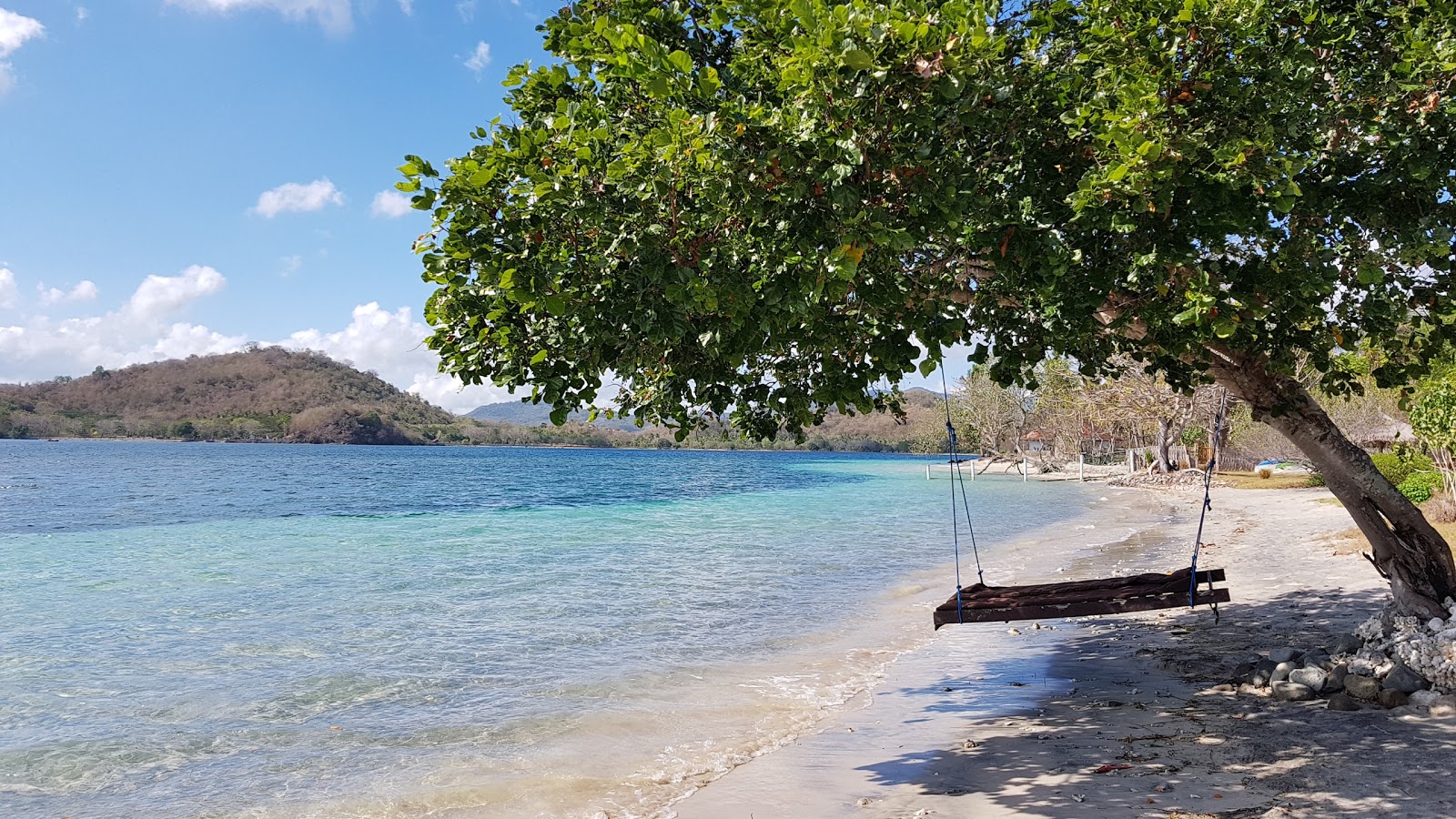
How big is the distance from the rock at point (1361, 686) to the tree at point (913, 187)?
108 inches

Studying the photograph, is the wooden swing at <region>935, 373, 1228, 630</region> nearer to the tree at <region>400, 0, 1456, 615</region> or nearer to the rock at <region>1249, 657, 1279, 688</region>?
the rock at <region>1249, 657, 1279, 688</region>

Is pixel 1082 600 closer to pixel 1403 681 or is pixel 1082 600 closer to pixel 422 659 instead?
pixel 1403 681

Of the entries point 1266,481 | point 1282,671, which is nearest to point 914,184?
point 1282,671

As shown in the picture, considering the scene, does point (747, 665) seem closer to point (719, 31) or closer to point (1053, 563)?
point (719, 31)

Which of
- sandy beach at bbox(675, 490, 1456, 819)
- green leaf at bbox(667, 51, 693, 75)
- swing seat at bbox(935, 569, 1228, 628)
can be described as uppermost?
green leaf at bbox(667, 51, 693, 75)

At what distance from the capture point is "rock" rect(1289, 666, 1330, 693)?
22.7 feet

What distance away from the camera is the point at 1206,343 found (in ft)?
21.9

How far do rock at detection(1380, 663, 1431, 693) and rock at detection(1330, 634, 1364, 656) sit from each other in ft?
2.01

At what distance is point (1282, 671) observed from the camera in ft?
23.8

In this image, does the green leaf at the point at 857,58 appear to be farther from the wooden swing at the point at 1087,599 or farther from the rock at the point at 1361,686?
the rock at the point at 1361,686

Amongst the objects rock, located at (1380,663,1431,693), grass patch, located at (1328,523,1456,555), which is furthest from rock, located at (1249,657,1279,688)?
grass patch, located at (1328,523,1456,555)

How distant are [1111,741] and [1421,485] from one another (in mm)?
17968

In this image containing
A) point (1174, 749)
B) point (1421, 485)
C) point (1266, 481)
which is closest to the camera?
point (1174, 749)

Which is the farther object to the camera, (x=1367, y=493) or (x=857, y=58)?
(x=1367, y=493)
